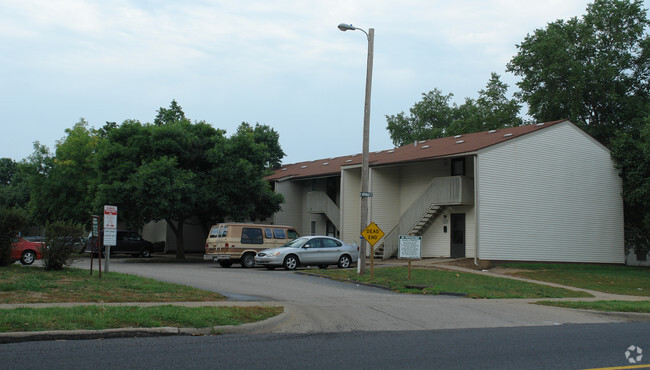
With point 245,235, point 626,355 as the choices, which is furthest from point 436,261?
point 626,355

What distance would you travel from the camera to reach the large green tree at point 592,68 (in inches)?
1551

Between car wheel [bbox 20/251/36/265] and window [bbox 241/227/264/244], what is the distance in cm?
A: 834

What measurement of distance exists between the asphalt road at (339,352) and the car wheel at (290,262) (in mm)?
14132

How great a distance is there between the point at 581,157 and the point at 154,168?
20889 mm

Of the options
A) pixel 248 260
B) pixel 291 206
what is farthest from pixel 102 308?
pixel 291 206

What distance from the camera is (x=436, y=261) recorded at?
A: 27.4 m

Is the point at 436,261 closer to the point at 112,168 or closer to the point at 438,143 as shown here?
the point at 438,143

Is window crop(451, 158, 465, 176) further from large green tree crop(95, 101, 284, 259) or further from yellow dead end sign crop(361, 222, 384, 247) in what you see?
yellow dead end sign crop(361, 222, 384, 247)

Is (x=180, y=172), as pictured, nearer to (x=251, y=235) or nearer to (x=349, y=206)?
(x=251, y=235)

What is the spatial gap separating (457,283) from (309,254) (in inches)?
Answer: 298

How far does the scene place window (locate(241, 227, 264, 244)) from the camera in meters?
26.2

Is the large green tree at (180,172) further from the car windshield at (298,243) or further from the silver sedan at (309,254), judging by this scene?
the car windshield at (298,243)

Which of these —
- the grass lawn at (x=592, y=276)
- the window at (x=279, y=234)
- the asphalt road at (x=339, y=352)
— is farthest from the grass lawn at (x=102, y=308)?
the grass lawn at (x=592, y=276)

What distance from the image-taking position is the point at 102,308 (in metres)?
10.5
